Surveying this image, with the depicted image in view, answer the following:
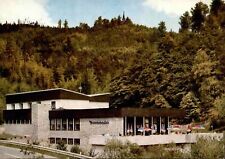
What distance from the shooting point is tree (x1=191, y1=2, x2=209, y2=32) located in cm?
10254

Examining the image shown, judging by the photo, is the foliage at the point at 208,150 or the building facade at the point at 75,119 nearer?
the foliage at the point at 208,150

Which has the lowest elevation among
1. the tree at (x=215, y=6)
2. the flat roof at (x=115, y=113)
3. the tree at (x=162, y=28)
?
the flat roof at (x=115, y=113)

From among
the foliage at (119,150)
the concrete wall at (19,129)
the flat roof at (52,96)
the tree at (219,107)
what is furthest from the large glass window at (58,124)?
the tree at (219,107)

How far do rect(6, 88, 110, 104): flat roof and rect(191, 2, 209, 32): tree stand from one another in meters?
33.4

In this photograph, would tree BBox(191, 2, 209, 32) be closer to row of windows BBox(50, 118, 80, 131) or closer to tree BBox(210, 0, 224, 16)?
tree BBox(210, 0, 224, 16)

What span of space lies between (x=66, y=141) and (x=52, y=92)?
11.4 meters

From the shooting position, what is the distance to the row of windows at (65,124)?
59.4m

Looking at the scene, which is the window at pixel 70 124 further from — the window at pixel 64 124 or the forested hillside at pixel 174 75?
the forested hillside at pixel 174 75

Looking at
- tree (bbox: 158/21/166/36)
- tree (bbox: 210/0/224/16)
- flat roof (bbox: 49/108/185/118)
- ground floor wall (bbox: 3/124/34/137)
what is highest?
tree (bbox: 210/0/224/16)

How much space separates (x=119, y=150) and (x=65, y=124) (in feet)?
57.4

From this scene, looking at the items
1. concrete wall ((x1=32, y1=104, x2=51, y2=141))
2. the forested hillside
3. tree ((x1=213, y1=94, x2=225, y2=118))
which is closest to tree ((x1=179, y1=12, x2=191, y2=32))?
the forested hillside

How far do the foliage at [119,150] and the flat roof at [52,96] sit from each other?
22939 mm

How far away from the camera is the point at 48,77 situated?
5094 inches

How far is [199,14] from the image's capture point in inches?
4048
